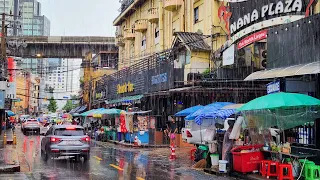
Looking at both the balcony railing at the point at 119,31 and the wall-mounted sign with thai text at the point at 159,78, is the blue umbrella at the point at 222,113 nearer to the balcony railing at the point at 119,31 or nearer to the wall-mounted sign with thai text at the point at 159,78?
the wall-mounted sign with thai text at the point at 159,78

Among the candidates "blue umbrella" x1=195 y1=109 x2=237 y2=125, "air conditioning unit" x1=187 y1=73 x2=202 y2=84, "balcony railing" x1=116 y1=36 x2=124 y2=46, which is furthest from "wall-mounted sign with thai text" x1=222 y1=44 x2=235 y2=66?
"balcony railing" x1=116 y1=36 x2=124 y2=46

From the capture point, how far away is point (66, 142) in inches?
706

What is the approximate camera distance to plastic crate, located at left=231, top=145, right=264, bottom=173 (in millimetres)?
14047

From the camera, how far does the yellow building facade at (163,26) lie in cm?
2917

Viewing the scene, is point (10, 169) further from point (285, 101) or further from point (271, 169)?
point (285, 101)

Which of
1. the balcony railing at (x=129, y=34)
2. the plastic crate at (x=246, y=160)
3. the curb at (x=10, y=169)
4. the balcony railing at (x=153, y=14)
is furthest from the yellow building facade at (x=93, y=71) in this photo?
the plastic crate at (x=246, y=160)

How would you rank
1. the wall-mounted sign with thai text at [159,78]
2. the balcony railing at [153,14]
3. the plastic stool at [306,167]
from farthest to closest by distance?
the balcony railing at [153,14] → the wall-mounted sign with thai text at [159,78] → the plastic stool at [306,167]

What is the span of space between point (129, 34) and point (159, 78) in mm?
19271

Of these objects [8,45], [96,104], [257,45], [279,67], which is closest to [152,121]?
[257,45]

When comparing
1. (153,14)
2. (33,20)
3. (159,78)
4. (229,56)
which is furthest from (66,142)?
(33,20)

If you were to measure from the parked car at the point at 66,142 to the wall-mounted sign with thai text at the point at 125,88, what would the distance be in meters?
20.1

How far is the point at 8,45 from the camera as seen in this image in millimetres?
44250

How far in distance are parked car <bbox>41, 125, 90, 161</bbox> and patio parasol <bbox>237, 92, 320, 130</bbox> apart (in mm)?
7627

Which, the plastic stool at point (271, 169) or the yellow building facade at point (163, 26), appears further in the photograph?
the yellow building facade at point (163, 26)
